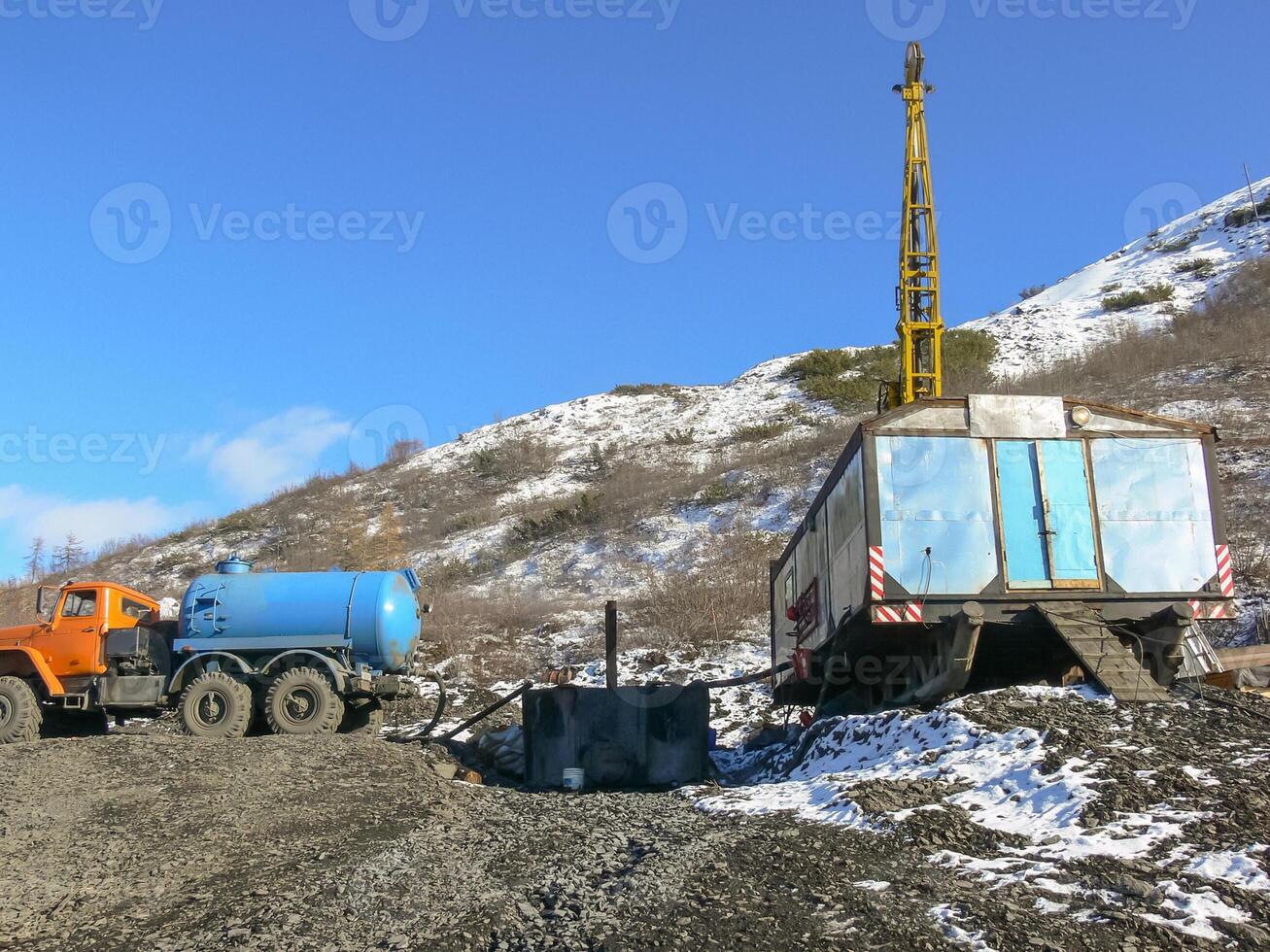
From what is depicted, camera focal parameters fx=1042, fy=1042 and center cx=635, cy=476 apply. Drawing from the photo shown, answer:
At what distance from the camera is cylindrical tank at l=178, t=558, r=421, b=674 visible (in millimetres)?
16031

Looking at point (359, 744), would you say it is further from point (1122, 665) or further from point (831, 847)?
point (1122, 665)

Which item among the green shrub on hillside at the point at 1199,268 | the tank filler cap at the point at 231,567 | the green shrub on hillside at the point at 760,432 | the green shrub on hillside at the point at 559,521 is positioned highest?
the green shrub on hillside at the point at 1199,268

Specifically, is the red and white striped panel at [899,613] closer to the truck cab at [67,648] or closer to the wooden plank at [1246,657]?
the wooden plank at [1246,657]

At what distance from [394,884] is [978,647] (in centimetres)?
851

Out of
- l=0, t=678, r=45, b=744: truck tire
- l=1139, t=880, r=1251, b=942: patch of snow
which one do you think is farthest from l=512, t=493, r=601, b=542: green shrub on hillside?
l=1139, t=880, r=1251, b=942: patch of snow

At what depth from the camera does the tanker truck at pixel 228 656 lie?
51.6 feet

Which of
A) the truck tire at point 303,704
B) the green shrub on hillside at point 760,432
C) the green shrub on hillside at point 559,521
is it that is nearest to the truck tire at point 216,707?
the truck tire at point 303,704

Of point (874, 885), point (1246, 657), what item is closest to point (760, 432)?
point (1246, 657)

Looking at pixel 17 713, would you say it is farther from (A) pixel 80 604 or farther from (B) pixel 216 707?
(B) pixel 216 707

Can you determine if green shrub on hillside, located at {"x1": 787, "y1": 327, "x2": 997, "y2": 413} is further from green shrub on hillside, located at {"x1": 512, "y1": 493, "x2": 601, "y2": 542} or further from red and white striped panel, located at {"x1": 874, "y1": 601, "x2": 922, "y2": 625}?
red and white striped panel, located at {"x1": 874, "y1": 601, "x2": 922, "y2": 625}

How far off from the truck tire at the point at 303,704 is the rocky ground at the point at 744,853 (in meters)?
3.92

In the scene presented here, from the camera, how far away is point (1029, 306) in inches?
2400

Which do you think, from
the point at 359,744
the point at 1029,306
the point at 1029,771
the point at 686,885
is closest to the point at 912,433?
the point at 1029,771

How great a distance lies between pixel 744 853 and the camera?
7359 millimetres
